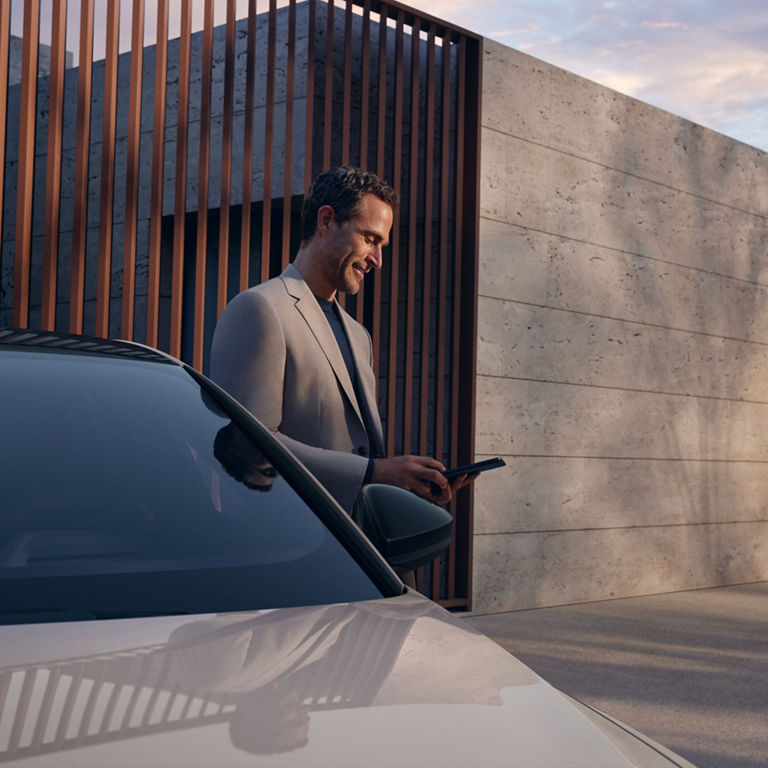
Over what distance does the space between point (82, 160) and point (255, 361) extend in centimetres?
322

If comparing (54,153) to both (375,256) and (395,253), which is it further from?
(375,256)

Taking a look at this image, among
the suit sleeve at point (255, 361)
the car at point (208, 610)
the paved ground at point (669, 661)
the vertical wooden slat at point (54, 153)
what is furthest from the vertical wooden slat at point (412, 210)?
the car at point (208, 610)

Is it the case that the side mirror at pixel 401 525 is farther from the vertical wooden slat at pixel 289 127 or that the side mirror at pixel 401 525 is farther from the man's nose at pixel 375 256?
the vertical wooden slat at pixel 289 127

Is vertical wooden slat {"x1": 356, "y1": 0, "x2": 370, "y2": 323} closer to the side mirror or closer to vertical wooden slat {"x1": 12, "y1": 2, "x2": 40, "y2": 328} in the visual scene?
vertical wooden slat {"x1": 12, "y1": 2, "x2": 40, "y2": 328}

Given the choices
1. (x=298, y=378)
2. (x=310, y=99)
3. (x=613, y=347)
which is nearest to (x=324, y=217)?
(x=298, y=378)

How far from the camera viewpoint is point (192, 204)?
996cm

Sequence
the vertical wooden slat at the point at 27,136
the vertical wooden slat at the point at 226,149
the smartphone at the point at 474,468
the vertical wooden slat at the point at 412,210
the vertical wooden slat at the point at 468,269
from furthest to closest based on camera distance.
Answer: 1. the vertical wooden slat at the point at 468,269
2. the vertical wooden slat at the point at 412,210
3. the vertical wooden slat at the point at 226,149
4. the vertical wooden slat at the point at 27,136
5. the smartphone at the point at 474,468

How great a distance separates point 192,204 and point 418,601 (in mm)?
8447

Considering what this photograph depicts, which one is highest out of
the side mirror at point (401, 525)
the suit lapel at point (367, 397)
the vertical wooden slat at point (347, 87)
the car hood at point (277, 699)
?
the vertical wooden slat at point (347, 87)

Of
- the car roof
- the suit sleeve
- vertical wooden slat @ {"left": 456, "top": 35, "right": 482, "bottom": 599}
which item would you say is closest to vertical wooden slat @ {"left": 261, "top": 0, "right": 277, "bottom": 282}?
vertical wooden slat @ {"left": 456, "top": 35, "right": 482, "bottom": 599}

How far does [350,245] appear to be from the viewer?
338 centimetres

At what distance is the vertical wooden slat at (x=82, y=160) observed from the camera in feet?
19.0

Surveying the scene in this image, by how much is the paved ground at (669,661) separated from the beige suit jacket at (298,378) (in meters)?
2.26

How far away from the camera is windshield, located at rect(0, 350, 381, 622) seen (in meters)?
1.75
